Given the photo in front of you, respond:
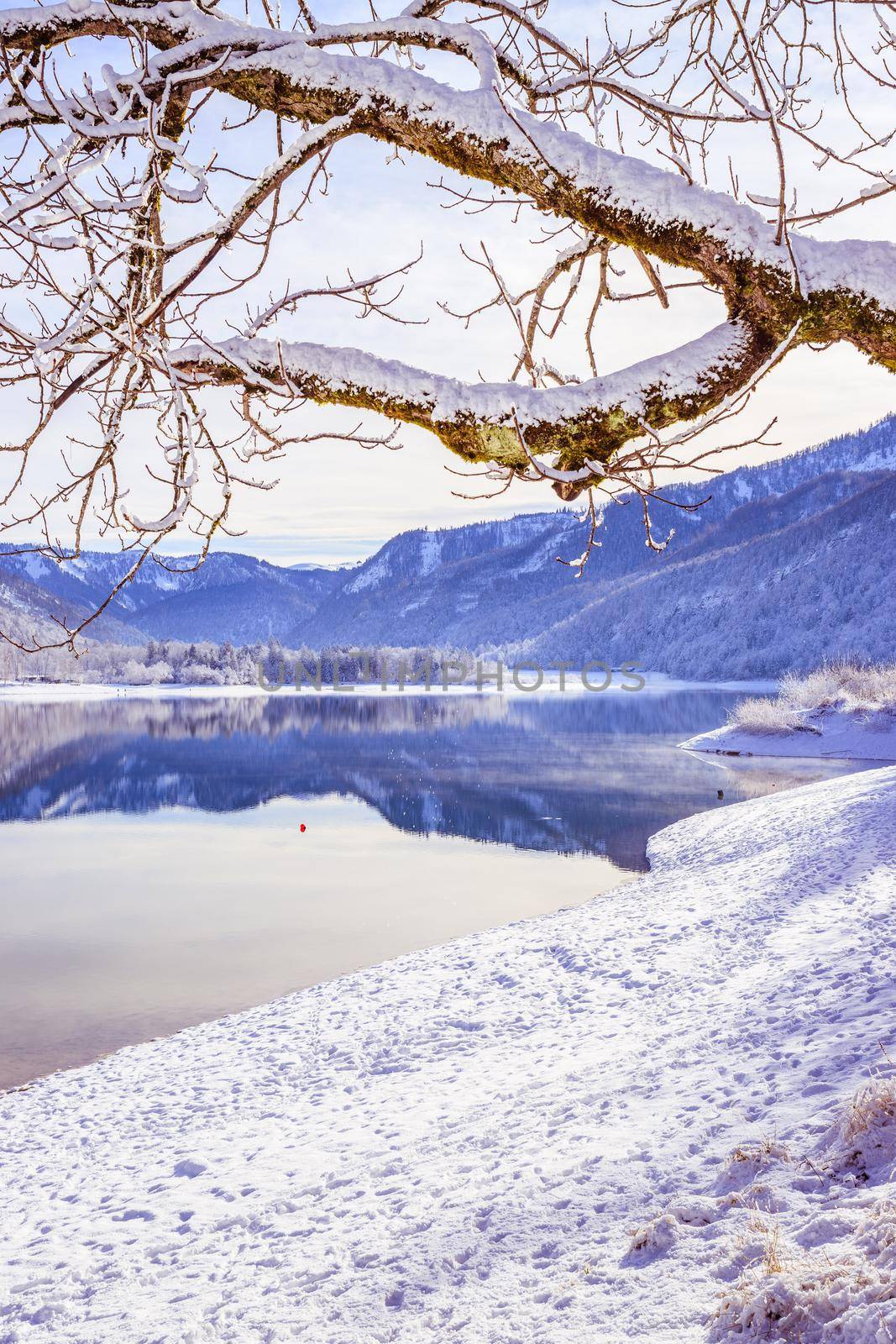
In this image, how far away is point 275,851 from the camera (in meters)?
26.2

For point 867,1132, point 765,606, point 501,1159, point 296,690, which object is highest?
point 765,606

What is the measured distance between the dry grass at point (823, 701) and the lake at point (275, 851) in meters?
5.46

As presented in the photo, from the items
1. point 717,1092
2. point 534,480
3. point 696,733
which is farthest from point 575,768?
point 534,480

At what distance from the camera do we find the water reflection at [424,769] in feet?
99.2

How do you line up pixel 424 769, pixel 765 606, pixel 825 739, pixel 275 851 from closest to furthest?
pixel 275 851 → pixel 424 769 → pixel 825 739 → pixel 765 606

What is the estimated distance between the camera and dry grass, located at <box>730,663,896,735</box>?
152 ft

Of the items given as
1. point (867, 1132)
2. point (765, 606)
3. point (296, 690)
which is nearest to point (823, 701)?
point (867, 1132)

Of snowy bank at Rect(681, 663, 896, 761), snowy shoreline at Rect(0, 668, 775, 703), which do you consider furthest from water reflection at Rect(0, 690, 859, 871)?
snowy shoreline at Rect(0, 668, 775, 703)

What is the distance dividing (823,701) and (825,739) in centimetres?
495

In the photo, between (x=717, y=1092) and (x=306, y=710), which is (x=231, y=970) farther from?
(x=306, y=710)

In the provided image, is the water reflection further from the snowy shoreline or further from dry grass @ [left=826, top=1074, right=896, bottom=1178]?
the snowy shoreline

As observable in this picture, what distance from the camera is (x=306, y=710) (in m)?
88.2

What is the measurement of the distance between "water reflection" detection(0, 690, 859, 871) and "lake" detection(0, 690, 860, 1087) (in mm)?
222

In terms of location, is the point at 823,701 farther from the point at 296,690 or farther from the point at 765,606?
the point at 765,606
